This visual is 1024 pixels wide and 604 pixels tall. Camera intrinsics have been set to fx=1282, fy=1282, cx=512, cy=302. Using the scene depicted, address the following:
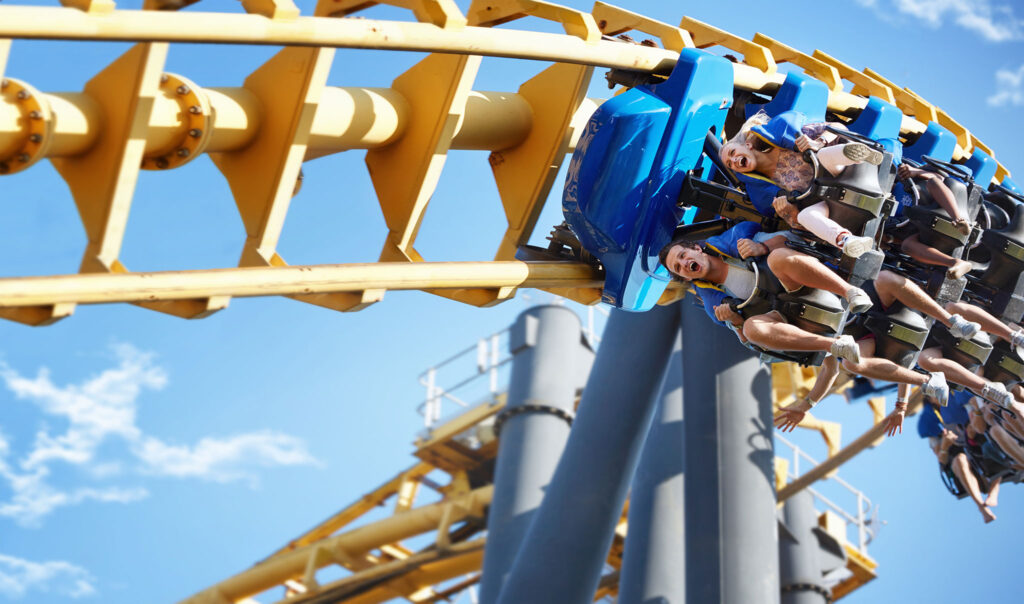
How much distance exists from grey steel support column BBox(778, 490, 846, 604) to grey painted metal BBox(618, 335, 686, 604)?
207cm

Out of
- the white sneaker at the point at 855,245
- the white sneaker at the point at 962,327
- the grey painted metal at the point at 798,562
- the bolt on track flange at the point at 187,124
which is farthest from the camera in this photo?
the grey painted metal at the point at 798,562

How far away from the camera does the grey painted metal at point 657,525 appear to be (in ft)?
28.0

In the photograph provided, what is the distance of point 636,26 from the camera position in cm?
500

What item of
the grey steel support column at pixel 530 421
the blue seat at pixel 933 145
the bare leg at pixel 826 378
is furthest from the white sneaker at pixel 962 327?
the grey steel support column at pixel 530 421

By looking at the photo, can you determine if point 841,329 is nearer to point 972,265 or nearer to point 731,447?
point 972,265

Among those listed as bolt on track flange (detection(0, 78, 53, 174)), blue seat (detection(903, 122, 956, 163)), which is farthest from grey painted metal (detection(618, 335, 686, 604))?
bolt on track flange (detection(0, 78, 53, 174))

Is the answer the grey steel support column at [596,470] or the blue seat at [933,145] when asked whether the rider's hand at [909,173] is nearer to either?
the blue seat at [933,145]

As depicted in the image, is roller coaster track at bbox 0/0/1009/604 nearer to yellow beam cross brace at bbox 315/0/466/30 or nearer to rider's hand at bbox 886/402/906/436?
yellow beam cross brace at bbox 315/0/466/30

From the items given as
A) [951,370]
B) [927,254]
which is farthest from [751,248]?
[951,370]

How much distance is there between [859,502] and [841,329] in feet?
30.5

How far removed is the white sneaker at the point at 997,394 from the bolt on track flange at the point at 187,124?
3.30 meters

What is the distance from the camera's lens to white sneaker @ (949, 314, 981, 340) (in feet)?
16.1

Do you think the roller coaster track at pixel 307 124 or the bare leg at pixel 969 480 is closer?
the roller coaster track at pixel 307 124

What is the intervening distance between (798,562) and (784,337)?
703 cm
